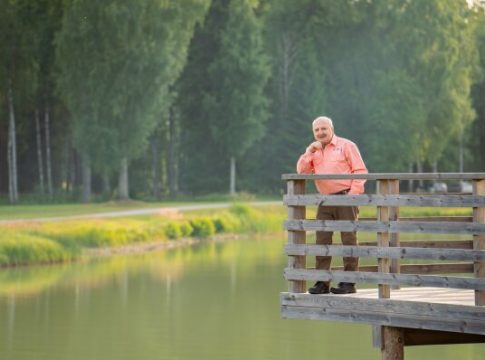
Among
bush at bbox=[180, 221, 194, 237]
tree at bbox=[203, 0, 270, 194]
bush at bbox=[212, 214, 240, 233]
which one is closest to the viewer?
bush at bbox=[180, 221, 194, 237]

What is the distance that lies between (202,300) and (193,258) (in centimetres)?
1158

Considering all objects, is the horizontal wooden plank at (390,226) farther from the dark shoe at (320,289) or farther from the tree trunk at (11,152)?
the tree trunk at (11,152)

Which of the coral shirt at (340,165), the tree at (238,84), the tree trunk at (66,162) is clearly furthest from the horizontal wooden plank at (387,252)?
the tree at (238,84)

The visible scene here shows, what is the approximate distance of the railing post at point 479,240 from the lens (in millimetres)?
12898

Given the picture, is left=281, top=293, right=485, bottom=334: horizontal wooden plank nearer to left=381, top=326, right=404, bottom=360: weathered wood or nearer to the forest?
left=381, top=326, right=404, bottom=360: weathered wood

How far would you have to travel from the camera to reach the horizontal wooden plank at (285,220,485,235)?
42.3 ft

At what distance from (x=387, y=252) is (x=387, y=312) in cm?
61

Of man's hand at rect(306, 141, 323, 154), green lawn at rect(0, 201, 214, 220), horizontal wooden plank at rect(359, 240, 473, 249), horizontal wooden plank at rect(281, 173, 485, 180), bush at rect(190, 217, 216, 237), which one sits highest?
man's hand at rect(306, 141, 323, 154)

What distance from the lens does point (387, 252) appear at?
13539mm

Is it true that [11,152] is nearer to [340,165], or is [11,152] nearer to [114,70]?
[114,70]

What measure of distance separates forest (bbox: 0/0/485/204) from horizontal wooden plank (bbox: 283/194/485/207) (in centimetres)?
4490

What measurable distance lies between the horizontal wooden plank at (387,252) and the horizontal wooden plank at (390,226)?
0.18 metres

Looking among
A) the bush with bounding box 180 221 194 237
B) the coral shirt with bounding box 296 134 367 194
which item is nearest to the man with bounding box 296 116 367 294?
the coral shirt with bounding box 296 134 367 194

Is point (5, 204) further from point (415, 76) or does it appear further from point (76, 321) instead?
point (76, 321)
